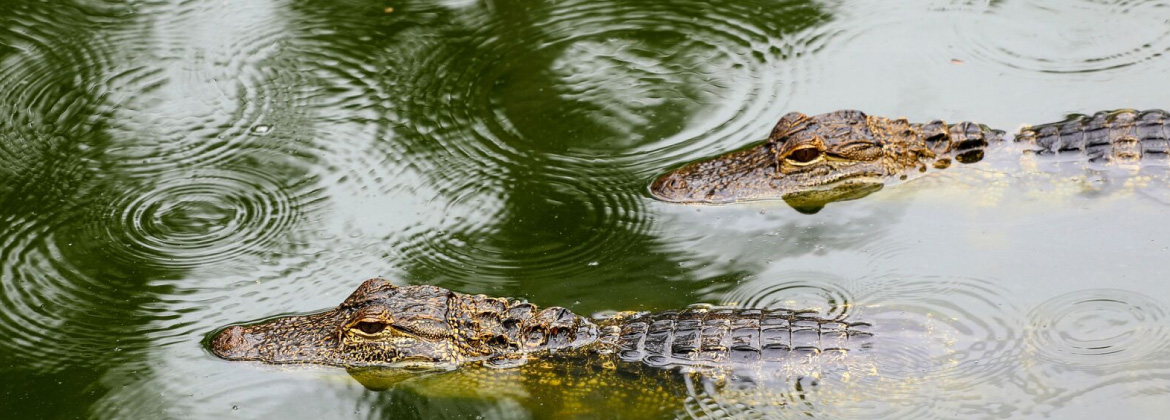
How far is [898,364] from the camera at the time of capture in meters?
6.17

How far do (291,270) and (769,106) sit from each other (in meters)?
3.79

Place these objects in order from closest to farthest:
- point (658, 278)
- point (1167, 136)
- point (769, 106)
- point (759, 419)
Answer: point (759, 419), point (658, 278), point (1167, 136), point (769, 106)

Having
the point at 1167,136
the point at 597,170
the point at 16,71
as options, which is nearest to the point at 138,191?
the point at 16,71

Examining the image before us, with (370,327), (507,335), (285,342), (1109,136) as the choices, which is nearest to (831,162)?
(1109,136)

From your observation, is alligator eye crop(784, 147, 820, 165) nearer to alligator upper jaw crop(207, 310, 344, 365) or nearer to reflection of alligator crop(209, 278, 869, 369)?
reflection of alligator crop(209, 278, 869, 369)

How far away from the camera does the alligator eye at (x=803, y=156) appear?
8.05 meters

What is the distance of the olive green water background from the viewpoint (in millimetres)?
6625

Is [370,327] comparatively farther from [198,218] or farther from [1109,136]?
[1109,136]

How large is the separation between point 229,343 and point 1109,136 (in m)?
6.07

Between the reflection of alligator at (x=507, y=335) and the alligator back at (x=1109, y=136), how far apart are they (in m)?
2.69

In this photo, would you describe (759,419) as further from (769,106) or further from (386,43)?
(386,43)

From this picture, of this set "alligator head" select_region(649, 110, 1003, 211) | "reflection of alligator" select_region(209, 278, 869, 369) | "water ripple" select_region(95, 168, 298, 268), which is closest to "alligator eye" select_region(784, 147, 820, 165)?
"alligator head" select_region(649, 110, 1003, 211)

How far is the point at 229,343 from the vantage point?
678 cm

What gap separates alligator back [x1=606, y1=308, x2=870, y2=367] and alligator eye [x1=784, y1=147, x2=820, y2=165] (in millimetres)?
1855
